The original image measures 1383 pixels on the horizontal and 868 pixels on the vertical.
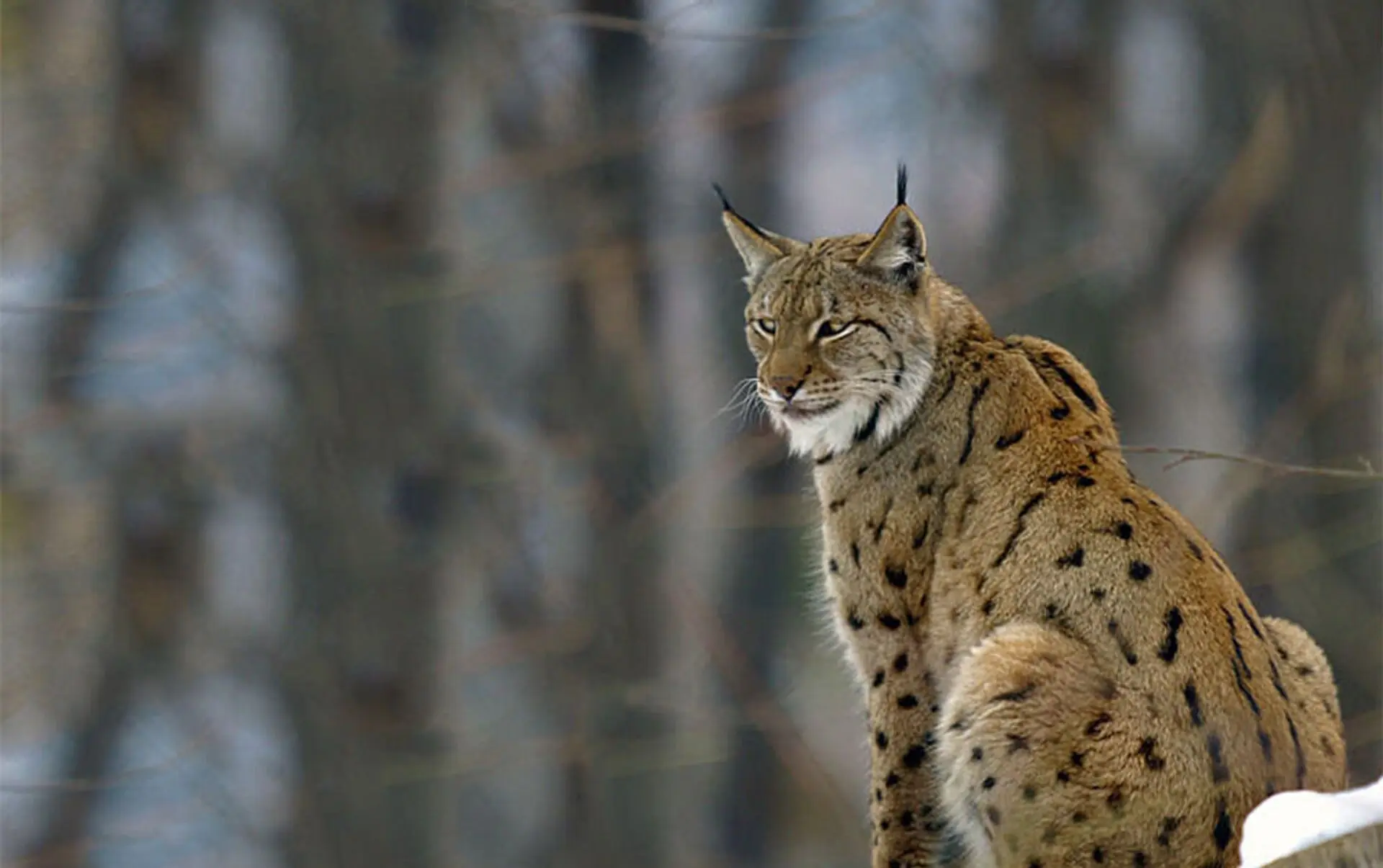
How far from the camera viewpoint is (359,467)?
9250 millimetres

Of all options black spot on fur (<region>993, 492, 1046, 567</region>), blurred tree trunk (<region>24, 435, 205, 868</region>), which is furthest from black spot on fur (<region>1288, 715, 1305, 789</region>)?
blurred tree trunk (<region>24, 435, 205, 868</region>)

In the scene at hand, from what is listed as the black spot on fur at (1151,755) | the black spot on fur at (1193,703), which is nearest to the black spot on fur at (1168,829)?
the black spot on fur at (1151,755)

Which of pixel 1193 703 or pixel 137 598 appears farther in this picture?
pixel 137 598

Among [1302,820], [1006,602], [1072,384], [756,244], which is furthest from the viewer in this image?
[756,244]

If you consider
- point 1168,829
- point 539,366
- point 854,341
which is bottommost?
point 1168,829

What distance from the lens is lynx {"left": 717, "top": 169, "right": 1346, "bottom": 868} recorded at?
5.38 metres

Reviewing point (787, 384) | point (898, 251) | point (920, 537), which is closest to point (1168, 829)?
point (920, 537)

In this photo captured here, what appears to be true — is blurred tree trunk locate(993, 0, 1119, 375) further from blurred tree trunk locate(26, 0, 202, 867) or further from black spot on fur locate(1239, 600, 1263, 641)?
black spot on fur locate(1239, 600, 1263, 641)

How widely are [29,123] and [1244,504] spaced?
8.26 meters

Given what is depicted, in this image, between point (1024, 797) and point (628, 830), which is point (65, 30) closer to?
point (628, 830)

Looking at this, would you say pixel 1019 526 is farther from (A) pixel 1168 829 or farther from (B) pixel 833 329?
(A) pixel 1168 829

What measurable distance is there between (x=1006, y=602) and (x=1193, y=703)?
668 millimetres

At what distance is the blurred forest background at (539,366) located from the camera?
9.58 meters

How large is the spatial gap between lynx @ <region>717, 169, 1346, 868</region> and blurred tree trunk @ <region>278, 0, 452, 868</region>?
2.94 m
